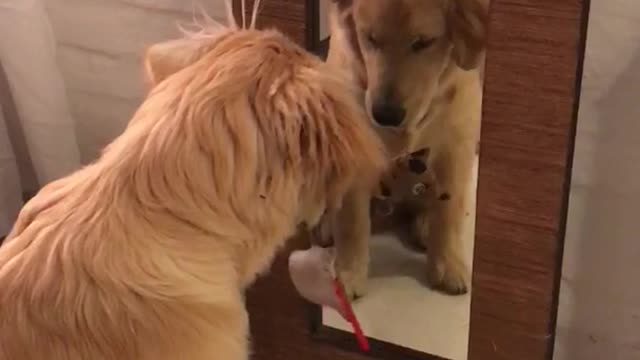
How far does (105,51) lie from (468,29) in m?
0.82

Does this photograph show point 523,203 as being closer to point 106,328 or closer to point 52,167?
point 106,328

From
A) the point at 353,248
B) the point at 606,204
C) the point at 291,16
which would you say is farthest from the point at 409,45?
the point at 606,204

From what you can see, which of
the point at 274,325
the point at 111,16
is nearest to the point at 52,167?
the point at 111,16

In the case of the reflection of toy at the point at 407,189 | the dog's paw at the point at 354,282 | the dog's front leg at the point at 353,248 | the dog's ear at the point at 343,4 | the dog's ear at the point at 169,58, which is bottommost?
the dog's paw at the point at 354,282

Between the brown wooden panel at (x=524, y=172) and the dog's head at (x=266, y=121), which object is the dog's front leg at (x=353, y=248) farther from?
Result: the dog's head at (x=266, y=121)

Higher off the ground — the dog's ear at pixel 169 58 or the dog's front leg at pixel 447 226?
the dog's ear at pixel 169 58

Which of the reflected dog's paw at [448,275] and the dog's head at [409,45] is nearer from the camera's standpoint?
the dog's head at [409,45]

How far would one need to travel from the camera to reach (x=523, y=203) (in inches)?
46.8

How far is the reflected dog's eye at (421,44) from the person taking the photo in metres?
1.16

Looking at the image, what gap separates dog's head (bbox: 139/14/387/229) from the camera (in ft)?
3.22

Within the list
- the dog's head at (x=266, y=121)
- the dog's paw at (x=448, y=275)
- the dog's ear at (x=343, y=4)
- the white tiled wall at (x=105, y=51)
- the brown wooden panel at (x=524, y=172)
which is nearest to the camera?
the dog's head at (x=266, y=121)

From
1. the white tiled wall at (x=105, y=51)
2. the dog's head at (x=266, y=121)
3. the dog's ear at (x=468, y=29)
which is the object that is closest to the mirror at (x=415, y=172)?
the dog's ear at (x=468, y=29)

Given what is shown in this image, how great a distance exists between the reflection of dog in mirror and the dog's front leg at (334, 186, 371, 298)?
50mm

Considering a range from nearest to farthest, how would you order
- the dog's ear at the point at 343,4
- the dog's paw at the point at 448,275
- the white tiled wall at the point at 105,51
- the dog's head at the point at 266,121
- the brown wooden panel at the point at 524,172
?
the dog's head at the point at 266,121 → the brown wooden panel at the point at 524,172 → the dog's ear at the point at 343,4 → the dog's paw at the point at 448,275 → the white tiled wall at the point at 105,51
